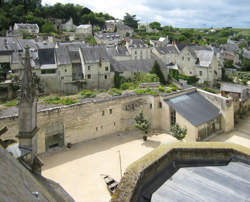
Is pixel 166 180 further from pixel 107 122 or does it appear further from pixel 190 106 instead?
pixel 190 106

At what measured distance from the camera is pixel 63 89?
3750cm

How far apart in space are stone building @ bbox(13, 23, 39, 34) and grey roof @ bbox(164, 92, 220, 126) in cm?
6856

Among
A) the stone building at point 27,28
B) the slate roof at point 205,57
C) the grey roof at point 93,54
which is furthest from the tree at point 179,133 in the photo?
the stone building at point 27,28

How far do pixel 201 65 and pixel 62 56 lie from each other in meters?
27.8

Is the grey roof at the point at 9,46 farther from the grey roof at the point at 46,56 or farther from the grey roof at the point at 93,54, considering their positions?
the grey roof at the point at 93,54

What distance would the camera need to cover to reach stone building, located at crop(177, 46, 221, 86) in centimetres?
4841

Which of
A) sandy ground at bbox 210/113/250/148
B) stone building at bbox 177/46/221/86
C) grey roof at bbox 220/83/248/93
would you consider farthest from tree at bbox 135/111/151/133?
stone building at bbox 177/46/221/86

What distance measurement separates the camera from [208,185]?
6852 mm

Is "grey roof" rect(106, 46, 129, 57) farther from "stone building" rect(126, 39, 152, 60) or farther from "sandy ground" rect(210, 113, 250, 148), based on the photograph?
"sandy ground" rect(210, 113, 250, 148)

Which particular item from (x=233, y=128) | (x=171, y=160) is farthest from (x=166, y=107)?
(x=171, y=160)

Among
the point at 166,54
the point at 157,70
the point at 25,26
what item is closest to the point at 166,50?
the point at 166,54

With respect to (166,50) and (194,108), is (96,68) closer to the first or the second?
(194,108)

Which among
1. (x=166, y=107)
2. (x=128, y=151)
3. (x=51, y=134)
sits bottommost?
(x=128, y=151)

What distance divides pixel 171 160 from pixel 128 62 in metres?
35.0
